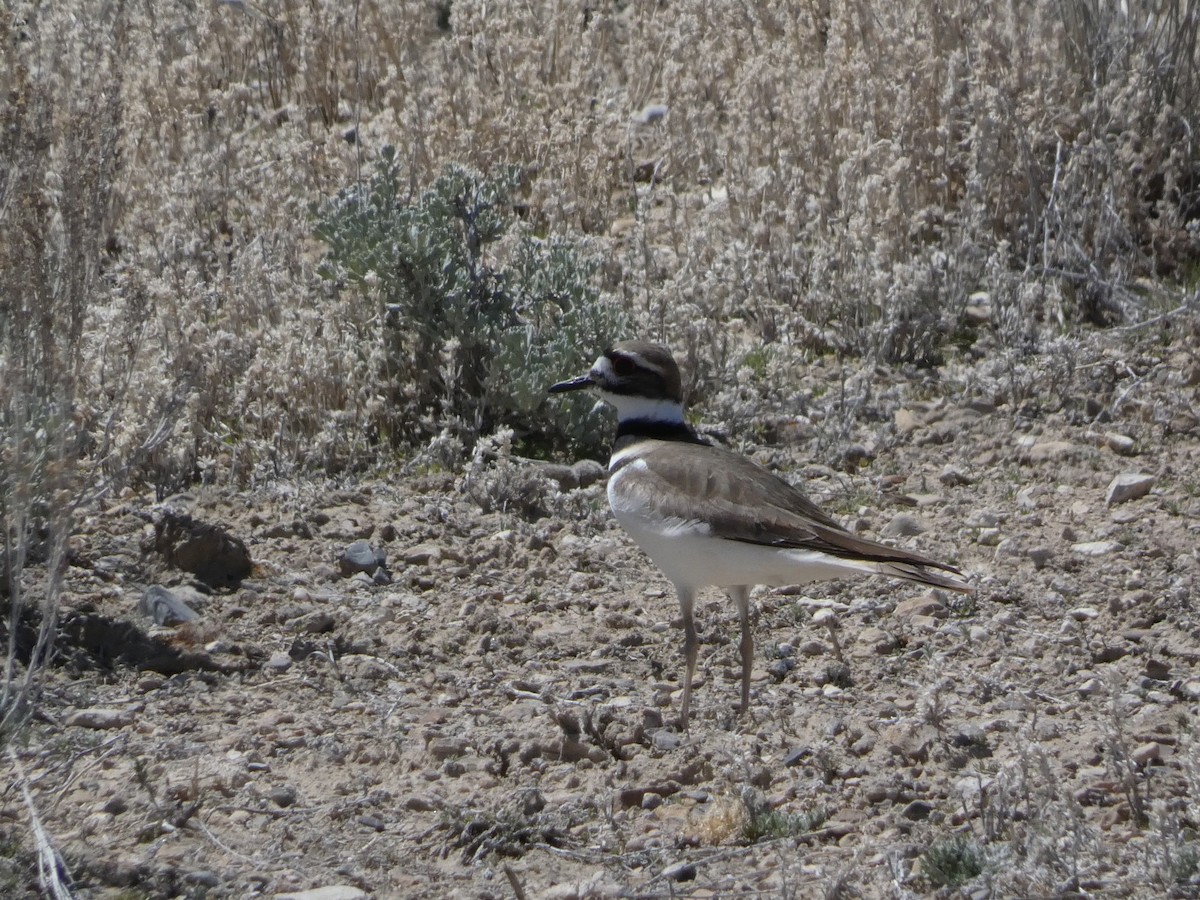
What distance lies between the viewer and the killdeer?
4.44 m

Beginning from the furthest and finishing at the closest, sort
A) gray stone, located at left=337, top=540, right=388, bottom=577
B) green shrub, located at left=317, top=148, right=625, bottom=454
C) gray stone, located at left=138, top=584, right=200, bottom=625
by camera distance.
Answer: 1. green shrub, located at left=317, top=148, right=625, bottom=454
2. gray stone, located at left=337, top=540, right=388, bottom=577
3. gray stone, located at left=138, top=584, right=200, bottom=625

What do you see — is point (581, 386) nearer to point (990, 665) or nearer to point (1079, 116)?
point (990, 665)

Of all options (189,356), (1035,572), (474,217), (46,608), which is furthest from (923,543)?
(46,608)

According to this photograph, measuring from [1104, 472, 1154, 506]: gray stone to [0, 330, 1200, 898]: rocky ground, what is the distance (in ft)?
0.04

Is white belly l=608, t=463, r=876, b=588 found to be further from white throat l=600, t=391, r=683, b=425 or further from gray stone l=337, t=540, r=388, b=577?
gray stone l=337, t=540, r=388, b=577

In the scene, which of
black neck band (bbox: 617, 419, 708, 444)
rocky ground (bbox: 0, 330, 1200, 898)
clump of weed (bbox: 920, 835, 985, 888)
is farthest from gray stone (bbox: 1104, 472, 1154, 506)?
clump of weed (bbox: 920, 835, 985, 888)

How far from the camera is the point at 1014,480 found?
6.24 m

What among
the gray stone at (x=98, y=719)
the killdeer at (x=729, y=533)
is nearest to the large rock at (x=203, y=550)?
the gray stone at (x=98, y=719)

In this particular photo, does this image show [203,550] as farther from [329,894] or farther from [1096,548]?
[1096,548]

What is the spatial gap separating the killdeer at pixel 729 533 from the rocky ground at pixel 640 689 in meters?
0.33

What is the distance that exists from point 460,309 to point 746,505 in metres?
2.24

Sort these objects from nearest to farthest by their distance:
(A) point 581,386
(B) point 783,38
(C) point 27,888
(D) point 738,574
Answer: (C) point 27,888
(D) point 738,574
(A) point 581,386
(B) point 783,38

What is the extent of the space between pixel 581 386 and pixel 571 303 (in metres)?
1.26

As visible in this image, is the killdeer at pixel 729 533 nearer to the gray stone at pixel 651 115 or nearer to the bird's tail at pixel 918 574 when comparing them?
the bird's tail at pixel 918 574
